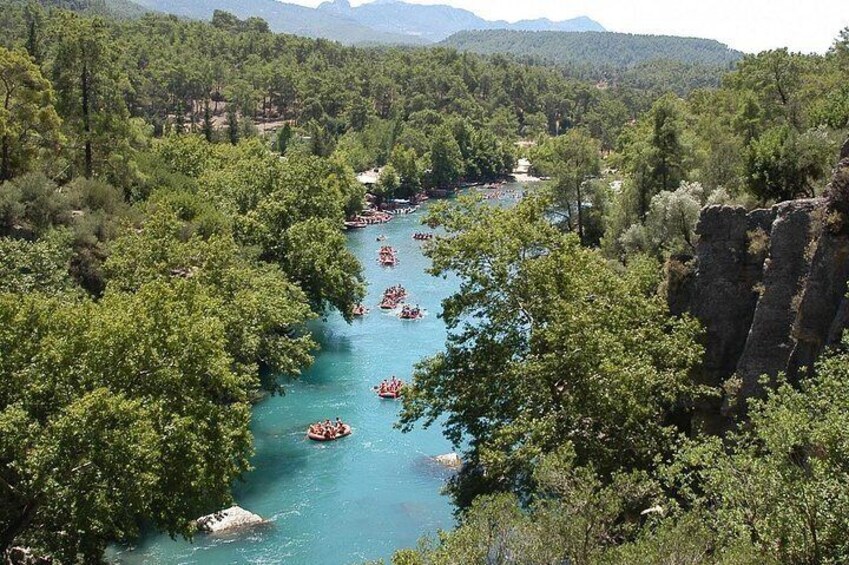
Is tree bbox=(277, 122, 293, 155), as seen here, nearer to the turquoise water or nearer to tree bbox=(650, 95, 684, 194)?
the turquoise water

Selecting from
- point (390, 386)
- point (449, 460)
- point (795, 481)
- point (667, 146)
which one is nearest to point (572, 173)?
Answer: point (667, 146)

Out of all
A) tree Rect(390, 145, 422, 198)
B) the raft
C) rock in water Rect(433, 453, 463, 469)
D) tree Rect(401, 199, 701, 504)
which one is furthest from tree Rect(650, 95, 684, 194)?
tree Rect(390, 145, 422, 198)

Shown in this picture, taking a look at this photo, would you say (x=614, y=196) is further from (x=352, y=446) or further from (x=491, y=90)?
(x=491, y=90)

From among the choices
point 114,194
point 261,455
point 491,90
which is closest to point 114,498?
point 261,455

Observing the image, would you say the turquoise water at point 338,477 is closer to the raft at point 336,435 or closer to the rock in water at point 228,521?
the raft at point 336,435

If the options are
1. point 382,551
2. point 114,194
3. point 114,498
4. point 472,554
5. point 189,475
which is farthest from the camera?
point 114,194
